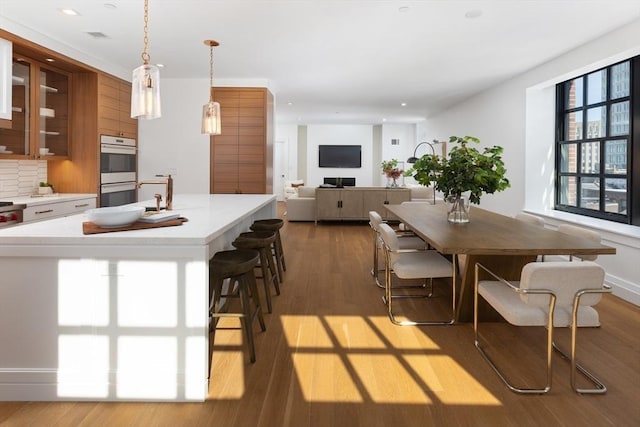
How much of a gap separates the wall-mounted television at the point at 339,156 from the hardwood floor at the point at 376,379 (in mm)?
10499

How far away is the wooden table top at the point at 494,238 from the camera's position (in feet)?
8.15

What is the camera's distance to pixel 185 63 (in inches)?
231

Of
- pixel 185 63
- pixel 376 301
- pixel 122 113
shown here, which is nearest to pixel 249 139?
pixel 185 63

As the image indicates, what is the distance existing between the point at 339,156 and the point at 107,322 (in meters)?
12.2

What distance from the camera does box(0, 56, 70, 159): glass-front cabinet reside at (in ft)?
14.2

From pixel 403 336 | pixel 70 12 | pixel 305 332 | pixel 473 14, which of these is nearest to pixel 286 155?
pixel 70 12

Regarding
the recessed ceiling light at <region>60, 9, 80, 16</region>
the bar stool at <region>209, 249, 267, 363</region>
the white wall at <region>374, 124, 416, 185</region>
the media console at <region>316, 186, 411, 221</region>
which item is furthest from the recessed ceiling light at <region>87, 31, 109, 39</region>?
the white wall at <region>374, 124, 416, 185</region>

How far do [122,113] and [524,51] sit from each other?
5.40 metres

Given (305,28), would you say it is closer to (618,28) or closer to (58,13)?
(58,13)

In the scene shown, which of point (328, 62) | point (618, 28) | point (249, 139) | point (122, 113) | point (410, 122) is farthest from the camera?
point (410, 122)

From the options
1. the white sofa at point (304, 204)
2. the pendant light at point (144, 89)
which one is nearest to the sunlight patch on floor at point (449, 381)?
the pendant light at point (144, 89)

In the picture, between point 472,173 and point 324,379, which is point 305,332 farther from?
point 472,173

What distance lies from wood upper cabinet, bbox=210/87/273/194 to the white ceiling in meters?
0.32

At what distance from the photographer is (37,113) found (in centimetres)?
463
